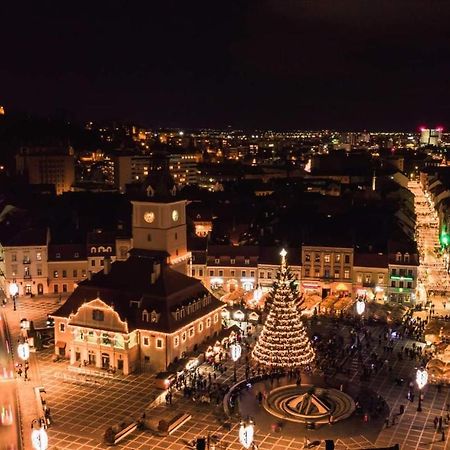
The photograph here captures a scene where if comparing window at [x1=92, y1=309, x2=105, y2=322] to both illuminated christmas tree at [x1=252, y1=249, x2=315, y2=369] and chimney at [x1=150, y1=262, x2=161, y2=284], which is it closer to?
chimney at [x1=150, y1=262, x2=161, y2=284]

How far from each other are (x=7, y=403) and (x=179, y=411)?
13642 millimetres

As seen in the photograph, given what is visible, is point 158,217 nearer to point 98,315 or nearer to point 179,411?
point 98,315

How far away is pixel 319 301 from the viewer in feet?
252

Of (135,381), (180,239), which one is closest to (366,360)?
(135,381)

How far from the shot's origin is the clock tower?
246 feet

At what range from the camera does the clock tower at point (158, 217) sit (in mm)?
74875

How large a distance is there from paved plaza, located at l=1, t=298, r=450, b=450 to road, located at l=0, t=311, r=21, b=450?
1.75 m

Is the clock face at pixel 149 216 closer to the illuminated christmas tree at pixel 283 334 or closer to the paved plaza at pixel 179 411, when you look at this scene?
the paved plaza at pixel 179 411

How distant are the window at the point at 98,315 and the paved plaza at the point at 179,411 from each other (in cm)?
524

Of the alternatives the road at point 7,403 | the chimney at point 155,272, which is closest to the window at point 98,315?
the chimney at point 155,272

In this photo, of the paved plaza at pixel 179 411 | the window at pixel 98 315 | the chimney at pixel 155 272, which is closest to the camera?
the paved plaza at pixel 179 411

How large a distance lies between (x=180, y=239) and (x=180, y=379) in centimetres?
2463

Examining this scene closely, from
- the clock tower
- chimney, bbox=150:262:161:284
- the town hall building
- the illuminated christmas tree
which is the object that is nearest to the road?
the town hall building

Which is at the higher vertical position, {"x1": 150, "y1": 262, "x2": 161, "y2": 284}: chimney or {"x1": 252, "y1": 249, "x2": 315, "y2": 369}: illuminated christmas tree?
{"x1": 150, "y1": 262, "x2": 161, "y2": 284}: chimney
